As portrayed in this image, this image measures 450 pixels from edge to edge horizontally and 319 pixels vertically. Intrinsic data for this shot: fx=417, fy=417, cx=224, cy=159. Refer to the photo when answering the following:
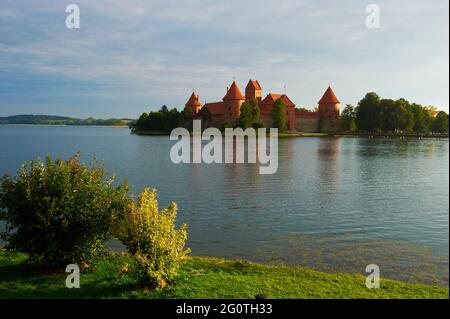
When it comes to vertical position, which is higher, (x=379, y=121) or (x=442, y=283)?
(x=379, y=121)

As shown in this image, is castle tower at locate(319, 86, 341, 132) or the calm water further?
castle tower at locate(319, 86, 341, 132)

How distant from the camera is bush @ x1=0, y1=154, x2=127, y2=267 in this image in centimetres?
726

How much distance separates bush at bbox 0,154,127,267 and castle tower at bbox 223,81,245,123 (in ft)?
316

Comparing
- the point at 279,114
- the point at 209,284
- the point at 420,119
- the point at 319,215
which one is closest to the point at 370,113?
the point at 420,119

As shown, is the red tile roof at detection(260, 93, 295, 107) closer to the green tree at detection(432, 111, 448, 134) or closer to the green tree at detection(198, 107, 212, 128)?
Answer: the green tree at detection(198, 107, 212, 128)

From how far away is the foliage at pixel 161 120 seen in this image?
107438 mm

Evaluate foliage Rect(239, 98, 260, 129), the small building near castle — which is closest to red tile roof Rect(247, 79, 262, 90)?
the small building near castle

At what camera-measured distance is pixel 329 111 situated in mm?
109562

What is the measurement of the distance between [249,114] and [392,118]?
3384 cm

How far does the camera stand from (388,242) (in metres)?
12.1

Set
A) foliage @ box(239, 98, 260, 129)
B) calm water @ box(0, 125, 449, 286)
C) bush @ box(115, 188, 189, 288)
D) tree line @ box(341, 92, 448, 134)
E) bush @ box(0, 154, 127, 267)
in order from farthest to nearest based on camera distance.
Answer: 1. tree line @ box(341, 92, 448, 134)
2. foliage @ box(239, 98, 260, 129)
3. calm water @ box(0, 125, 449, 286)
4. bush @ box(0, 154, 127, 267)
5. bush @ box(115, 188, 189, 288)
